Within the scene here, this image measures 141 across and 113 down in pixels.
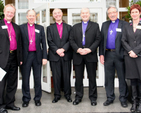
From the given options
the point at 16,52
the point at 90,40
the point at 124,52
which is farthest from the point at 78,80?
the point at 16,52

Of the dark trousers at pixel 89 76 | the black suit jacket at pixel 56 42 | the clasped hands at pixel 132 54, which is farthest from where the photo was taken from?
the black suit jacket at pixel 56 42

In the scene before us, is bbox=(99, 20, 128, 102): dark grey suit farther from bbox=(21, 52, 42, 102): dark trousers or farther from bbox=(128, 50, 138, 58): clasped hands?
bbox=(21, 52, 42, 102): dark trousers

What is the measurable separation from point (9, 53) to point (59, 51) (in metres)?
0.93

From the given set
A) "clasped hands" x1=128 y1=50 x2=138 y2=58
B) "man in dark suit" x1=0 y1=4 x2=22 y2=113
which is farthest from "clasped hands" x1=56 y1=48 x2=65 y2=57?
"clasped hands" x1=128 y1=50 x2=138 y2=58

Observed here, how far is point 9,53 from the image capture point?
2.97 meters

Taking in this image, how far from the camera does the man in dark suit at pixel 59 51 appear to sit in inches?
136

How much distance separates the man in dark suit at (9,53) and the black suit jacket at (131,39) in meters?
1.88

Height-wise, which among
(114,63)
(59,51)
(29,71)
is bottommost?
(29,71)

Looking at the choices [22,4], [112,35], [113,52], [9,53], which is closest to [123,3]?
[112,35]

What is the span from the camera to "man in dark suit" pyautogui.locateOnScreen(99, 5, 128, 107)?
3.21 meters

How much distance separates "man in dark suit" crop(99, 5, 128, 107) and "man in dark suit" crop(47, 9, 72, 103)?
0.74 meters

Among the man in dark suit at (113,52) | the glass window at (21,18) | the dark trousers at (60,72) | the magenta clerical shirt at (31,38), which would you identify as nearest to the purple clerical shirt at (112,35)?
the man in dark suit at (113,52)

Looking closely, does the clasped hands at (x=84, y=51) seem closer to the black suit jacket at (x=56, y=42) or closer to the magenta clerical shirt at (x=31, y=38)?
the black suit jacket at (x=56, y=42)

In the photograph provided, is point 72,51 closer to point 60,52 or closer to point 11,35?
point 60,52
